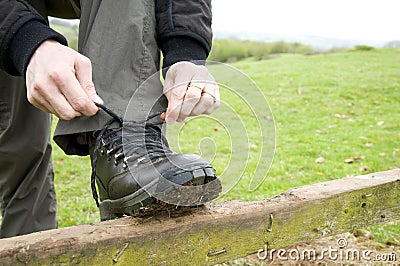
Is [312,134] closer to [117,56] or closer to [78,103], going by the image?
[117,56]

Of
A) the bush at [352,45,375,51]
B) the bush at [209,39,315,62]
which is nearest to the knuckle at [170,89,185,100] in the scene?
the bush at [209,39,315,62]

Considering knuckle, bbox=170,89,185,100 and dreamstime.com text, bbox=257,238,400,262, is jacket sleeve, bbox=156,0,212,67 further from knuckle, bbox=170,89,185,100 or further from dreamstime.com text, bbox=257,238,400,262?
dreamstime.com text, bbox=257,238,400,262

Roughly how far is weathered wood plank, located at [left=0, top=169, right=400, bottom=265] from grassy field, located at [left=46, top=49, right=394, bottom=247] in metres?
0.17

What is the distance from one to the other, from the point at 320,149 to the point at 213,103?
384 cm

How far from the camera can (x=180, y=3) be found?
1.20 meters

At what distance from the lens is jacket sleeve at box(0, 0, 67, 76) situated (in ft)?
3.17

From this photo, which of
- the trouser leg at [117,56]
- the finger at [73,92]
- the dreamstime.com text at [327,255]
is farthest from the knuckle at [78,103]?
the dreamstime.com text at [327,255]

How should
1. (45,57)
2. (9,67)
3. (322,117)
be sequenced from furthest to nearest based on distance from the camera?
1. (322,117)
2. (9,67)
3. (45,57)

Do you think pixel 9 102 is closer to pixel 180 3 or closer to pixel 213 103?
pixel 180 3

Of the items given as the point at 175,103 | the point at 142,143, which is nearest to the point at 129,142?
the point at 142,143

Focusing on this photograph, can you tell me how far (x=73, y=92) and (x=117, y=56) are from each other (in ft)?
0.71

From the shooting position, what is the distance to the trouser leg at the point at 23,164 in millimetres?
1464

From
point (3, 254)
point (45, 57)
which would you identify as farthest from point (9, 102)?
point (3, 254)

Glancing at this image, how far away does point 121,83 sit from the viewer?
106 centimetres
